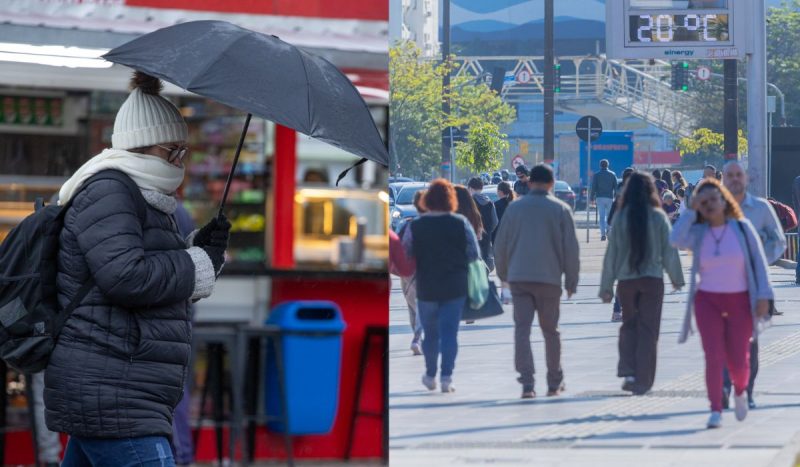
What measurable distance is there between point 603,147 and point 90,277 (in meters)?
2.01

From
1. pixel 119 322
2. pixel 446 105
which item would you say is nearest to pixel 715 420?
pixel 446 105

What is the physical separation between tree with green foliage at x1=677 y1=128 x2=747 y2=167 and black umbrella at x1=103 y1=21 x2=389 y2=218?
1271mm

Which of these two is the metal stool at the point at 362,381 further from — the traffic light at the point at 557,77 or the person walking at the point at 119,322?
the person walking at the point at 119,322

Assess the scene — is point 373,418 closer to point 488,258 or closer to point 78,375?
point 488,258

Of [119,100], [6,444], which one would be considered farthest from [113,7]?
[6,444]

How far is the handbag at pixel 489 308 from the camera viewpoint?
15.4 ft

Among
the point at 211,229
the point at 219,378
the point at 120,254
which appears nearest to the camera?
the point at 120,254

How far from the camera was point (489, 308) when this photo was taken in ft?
15.5

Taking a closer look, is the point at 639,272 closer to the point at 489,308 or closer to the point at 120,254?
the point at 489,308

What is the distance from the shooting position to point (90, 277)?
3.28 m

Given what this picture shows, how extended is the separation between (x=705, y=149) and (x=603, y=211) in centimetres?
41

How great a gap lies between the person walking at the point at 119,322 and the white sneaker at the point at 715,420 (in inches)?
79.4

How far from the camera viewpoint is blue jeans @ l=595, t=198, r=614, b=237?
4.69 m

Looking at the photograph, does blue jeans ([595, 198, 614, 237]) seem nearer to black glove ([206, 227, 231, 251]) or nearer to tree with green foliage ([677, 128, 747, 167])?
tree with green foliage ([677, 128, 747, 167])
